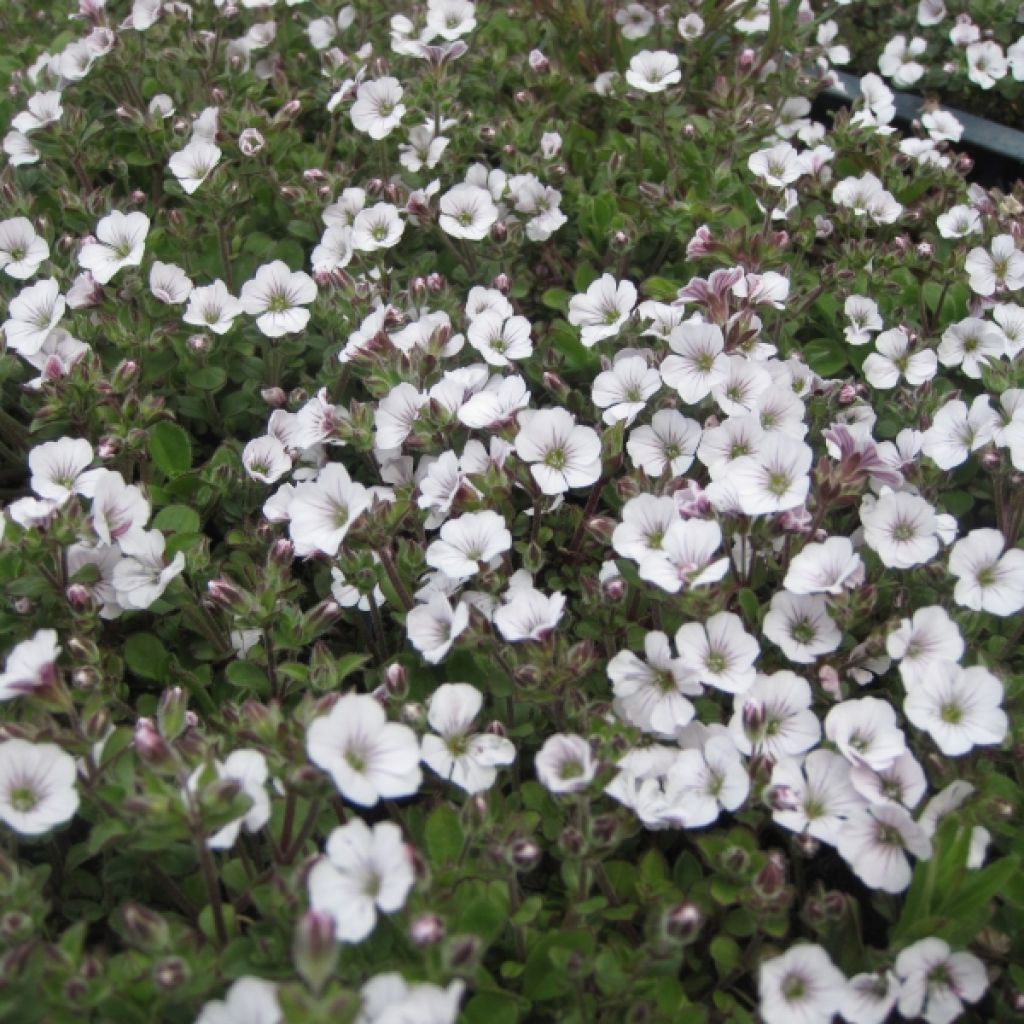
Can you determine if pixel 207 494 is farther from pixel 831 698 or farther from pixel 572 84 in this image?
pixel 572 84

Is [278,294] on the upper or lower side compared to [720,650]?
upper

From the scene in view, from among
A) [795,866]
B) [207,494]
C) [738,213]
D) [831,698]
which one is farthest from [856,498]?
[207,494]

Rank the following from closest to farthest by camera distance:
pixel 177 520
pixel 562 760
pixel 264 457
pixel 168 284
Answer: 1. pixel 562 760
2. pixel 177 520
3. pixel 264 457
4. pixel 168 284

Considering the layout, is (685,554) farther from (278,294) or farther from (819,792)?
(278,294)

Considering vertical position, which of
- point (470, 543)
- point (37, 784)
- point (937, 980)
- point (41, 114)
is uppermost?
point (41, 114)

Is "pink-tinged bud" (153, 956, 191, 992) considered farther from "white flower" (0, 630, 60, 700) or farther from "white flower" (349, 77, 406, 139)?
"white flower" (349, 77, 406, 139)

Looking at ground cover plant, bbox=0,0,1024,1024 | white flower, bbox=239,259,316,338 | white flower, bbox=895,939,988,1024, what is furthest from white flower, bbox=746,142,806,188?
white flower, bbox=895,939,988,1024

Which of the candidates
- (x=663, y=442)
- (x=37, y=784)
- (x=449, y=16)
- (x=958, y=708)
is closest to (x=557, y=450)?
(x=663, y=442)
